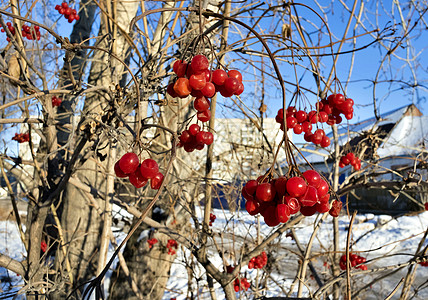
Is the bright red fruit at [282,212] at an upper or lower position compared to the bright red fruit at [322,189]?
lower

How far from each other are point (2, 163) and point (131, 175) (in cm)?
168

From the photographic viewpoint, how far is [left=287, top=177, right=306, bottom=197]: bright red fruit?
799 millimetres

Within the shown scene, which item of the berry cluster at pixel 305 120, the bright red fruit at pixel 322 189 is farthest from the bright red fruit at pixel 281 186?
the berry cluster at pixel 305 120

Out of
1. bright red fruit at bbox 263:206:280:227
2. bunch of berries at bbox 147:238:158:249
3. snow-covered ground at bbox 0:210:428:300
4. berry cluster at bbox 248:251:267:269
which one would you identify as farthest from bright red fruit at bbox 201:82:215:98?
snow-covered ground at bbox 0:210:428:300

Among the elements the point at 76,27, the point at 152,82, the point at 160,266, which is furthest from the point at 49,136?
the point at 76,27

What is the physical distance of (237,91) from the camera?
986 mm

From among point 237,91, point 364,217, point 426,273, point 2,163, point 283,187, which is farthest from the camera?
point 364,217

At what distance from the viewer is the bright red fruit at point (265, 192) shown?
2.78ft

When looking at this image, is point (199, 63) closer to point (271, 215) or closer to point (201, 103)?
point (201, 103)

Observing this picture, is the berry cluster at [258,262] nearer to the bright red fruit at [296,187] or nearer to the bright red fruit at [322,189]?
the bright red fruit at [322,189]

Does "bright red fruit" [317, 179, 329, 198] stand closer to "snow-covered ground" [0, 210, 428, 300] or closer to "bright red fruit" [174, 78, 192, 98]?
"bright red fruit" [174, 78, 192, 98]

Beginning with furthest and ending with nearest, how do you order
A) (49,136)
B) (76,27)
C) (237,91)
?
1. (76,27)
2. (49,136)
3. (237,91)

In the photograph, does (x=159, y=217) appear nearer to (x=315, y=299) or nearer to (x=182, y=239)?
(x=182, y=239)

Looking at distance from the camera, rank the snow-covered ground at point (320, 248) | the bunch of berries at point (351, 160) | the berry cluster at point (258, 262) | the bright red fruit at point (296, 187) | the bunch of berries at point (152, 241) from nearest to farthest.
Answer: the bright red fruit at point (296, 187) < the bunch of berries at point (351, 160) < the berry cluster at point (258, 262) < the bunch of berries at point (152, 241) < the snow-covered ground at point (320, 248)
